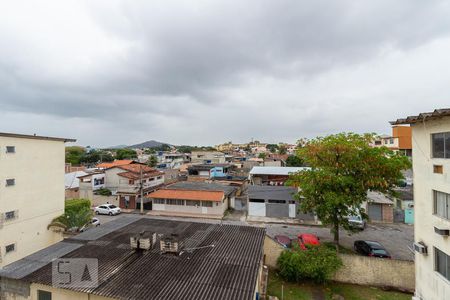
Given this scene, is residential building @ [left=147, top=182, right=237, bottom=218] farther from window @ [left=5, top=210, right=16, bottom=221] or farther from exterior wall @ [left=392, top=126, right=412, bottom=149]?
exterior wall @ [left=392, top=126, right=412, bottom=149]

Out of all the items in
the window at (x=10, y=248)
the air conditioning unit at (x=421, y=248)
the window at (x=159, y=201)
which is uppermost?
the air conditioning unit at (x=421, y=248)

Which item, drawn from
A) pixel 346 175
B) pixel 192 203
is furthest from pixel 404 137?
pixel 192 203

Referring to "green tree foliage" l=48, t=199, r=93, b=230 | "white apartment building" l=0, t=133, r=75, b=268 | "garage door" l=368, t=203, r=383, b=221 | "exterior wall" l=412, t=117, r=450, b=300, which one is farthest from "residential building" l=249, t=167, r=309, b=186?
"white apartment building" l=0, t=133, r=75, b=268

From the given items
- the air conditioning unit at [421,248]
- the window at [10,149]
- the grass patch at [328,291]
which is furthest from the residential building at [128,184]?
the air conditioning unit at [421,248]

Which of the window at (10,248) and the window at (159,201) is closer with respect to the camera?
the window at (10,248)

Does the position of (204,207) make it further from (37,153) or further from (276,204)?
(37,153)

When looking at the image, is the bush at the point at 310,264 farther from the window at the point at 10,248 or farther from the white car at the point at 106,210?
the white car at the point at 106,210
